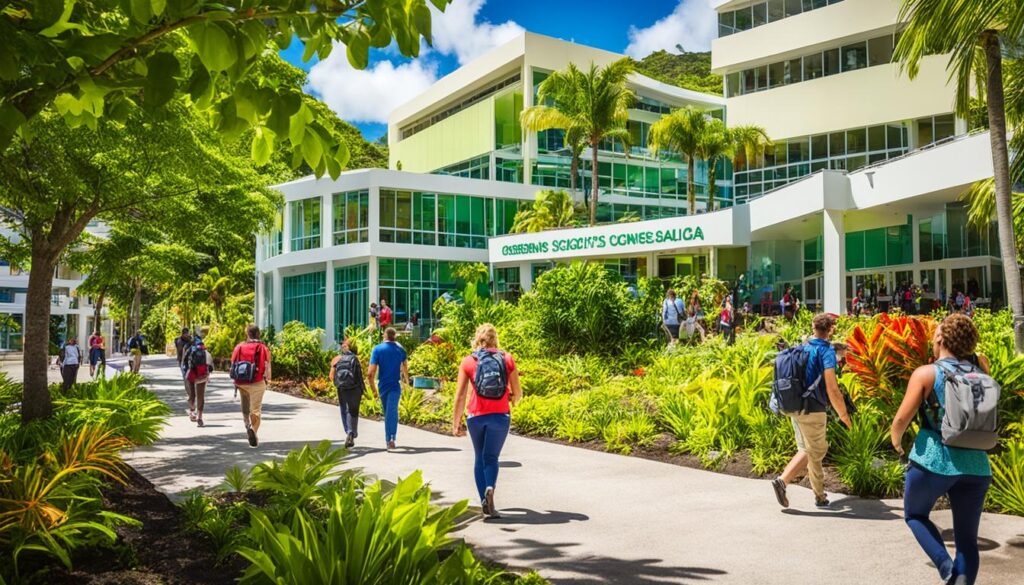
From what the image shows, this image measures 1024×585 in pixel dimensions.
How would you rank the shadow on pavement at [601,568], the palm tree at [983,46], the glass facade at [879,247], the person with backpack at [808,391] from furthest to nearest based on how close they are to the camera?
the glass facade at [879,247] < the palm tree at [983,46] < the person with backpack at [808,391] < the shadow on pavement at [601,568]

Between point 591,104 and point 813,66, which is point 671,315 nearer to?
point 591,104

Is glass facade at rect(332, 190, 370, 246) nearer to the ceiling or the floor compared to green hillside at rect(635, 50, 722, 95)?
nearer to the floor

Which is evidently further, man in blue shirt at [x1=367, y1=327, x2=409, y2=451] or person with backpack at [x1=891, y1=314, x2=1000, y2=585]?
man in blue shirt at [x1=367, y1=327, x2=409, y2=451]

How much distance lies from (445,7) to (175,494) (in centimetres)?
643

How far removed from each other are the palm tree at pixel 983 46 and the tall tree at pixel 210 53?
8.75m

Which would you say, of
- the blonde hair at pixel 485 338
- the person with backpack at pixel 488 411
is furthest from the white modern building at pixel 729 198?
the person with backpack at pixel 488 411

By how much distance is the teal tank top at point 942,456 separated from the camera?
4508 mm

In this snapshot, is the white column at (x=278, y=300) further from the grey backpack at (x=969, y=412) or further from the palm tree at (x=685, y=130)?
the grey backpack at (x=969, y=412)

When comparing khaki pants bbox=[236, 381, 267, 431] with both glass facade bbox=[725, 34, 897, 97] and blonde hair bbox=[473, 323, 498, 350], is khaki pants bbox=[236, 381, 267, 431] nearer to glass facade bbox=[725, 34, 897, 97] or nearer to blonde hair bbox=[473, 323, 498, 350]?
blonde hair bbox=[473, 323, 498, 350]

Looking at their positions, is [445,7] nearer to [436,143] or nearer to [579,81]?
[579,81]

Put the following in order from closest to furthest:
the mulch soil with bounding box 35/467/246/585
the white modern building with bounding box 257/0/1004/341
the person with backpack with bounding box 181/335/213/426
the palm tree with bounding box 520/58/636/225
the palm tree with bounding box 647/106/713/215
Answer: the mulch soil with bounding box 35/467/246/585 < the person with backpack with bounding box 181/335/213/426 < the white modern building with bounding box 257/0/1004/341 < the palm tree with bounding box 520/58/636/225 < the palm tree with bounding box 647/106/713/215

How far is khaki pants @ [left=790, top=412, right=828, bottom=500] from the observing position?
728 centimetres

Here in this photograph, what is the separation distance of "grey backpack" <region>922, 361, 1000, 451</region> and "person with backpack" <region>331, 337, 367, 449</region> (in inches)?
322

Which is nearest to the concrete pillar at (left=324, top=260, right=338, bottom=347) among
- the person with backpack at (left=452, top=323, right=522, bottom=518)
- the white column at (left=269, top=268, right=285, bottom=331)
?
the white column at (left=269, top=268, right=285, bottom=331)
